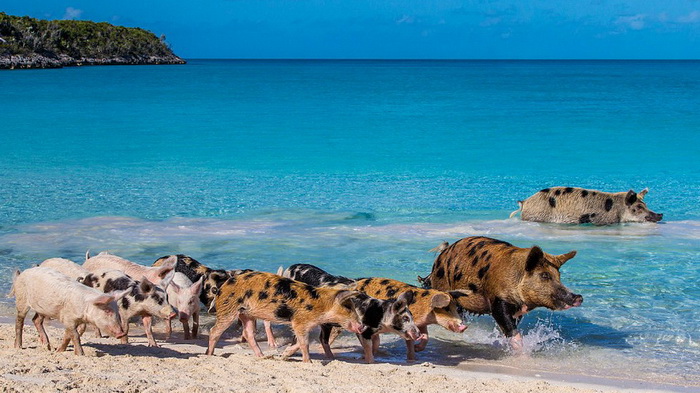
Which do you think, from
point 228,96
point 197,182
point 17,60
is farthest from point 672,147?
point 17,60

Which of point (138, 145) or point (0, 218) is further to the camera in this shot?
point (138, 145)

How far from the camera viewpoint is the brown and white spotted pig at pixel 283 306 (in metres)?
7.64

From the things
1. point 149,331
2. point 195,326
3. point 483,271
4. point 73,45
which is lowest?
point 195,326

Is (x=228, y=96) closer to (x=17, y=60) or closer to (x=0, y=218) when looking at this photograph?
(x=0, y=218)

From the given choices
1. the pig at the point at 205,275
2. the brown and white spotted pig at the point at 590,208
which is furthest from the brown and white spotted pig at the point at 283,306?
the brown and white spotted pig at the point at 590,208

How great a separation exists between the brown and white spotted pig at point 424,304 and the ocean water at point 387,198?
0.78 metres

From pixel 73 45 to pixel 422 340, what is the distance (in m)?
136

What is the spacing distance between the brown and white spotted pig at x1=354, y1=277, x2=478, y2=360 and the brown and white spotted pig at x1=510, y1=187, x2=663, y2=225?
7.65 meters

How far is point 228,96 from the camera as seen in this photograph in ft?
208

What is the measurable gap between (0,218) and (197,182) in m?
6.25

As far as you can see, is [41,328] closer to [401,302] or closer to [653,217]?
[401,302]

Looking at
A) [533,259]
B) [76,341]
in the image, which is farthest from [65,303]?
[533,259]

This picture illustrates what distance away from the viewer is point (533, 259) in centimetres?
790

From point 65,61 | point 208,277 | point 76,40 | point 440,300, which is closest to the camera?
point 440,300
